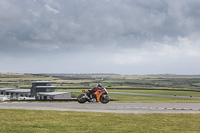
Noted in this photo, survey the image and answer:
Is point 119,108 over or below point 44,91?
over

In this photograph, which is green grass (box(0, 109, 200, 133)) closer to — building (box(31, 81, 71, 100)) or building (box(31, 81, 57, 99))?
building (box(31, 81, 71, 100))

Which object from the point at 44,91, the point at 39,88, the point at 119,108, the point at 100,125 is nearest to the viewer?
the point at 100,125

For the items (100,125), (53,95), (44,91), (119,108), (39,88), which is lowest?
(53,95)

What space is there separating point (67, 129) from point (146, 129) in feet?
18.5

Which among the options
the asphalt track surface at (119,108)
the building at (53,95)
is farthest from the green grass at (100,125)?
the building at (53,95)

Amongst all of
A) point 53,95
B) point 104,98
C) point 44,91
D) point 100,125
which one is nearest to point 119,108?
point 104,98

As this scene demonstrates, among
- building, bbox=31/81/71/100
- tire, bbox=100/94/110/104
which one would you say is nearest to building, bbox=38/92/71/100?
building, bbox=31/81/71/100

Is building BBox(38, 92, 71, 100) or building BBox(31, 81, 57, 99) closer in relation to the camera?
building BBox(38, 92, 71, 100)

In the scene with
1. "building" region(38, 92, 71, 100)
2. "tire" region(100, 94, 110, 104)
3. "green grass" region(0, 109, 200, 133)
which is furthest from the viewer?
"building" region(38, 92, 71, 100)

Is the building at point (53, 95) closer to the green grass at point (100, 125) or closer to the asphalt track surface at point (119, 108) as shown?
the asphalt track surface at point (119, 108)

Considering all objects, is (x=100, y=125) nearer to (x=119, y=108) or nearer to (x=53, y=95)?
(x=119, y=108)

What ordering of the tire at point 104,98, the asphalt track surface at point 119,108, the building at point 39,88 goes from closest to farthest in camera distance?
1. the asphalt track surface at point 119,108
2. the tire at point 104,98
3. the building at point 39,88

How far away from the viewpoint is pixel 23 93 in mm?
95000

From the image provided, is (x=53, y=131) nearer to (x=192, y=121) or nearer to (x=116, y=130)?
(x=116, y=130)
